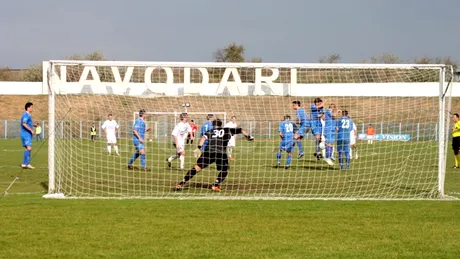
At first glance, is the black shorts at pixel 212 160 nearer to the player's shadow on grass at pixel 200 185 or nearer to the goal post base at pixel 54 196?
the player's shadow on grass at pixel 200 185

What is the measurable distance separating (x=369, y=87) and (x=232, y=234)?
37.1 m

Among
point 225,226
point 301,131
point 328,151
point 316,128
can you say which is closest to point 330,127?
point 316,128

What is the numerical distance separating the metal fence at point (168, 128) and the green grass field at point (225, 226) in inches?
103

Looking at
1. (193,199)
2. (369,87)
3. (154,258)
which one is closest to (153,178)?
(193,199)

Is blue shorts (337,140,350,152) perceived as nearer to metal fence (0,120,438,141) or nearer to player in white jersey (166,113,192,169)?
metal fence (0,120,438,141)

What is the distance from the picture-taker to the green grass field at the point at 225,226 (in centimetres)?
794

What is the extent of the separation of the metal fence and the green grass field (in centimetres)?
262

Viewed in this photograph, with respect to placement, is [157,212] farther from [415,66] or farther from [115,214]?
[415,66]

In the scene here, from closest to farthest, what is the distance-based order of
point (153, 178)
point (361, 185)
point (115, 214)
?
point (115, 214) → point (361, 185) → point (153, 178)

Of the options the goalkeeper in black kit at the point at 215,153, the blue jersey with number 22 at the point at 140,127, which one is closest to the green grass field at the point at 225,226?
the goalkeeper in black kit at the point at 215,153

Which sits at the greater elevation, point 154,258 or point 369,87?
point 369,87

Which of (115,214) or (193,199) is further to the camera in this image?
(193,199)

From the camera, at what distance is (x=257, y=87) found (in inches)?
1401

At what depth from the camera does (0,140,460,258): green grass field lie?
313 inches
